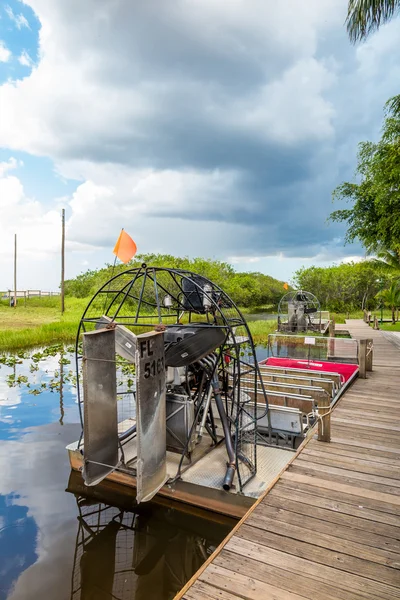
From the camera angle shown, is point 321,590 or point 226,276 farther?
point 226,276

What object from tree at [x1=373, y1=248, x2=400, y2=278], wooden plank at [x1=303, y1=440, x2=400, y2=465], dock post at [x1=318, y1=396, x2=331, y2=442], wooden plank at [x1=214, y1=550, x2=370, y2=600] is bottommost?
wooden plank at [x1=214, y1=550, x2=370, y2=600]

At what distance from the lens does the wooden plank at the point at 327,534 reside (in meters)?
3.32

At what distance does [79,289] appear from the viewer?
163ft

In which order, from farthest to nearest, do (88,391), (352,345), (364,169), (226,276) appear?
(226,276)
(364,169)
(352,345)
(88,391)

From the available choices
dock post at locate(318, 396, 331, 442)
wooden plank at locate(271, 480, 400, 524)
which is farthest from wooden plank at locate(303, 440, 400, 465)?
wooden plank at locate(271, 480, 400, 524)

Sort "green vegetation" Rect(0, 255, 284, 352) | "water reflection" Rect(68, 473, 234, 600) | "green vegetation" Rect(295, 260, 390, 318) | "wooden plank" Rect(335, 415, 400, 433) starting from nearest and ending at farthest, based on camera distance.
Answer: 1. "water reflection" Rect(68, 473, 234, 600)
2. "wooden plank" Rect(335, 415, 400, 433)
3. "green vegetation" Rect(0, 255, 284, 352)
4. "green vegetation" Rect(295, 260, 390, 318)

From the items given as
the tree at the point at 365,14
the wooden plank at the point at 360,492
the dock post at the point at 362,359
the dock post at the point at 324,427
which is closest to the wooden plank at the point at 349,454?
the dock post at the point at 324,427

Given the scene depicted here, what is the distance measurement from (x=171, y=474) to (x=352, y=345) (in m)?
7.53

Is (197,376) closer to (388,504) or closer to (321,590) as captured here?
(388,504)

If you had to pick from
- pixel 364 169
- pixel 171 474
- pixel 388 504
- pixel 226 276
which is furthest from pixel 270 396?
pixel 226 276

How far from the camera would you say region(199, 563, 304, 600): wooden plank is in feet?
9.36

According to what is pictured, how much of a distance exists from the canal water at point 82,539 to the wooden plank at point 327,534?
148 centimetres

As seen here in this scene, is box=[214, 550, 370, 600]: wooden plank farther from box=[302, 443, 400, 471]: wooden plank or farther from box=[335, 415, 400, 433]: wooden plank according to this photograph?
box=[335, 415, 400, 433]: wooden plank

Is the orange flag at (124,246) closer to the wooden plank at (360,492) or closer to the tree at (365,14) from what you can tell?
Result: the wooden plank at (360,492)
